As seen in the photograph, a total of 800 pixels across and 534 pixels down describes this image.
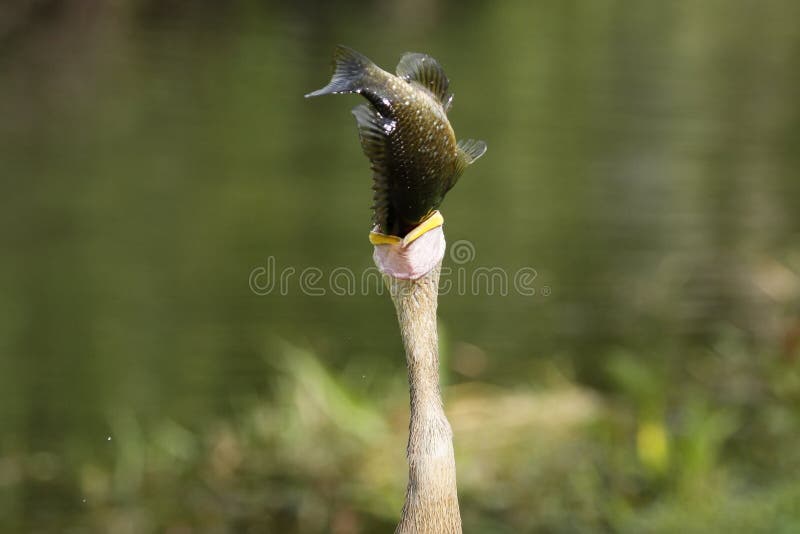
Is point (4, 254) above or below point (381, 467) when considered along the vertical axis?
below

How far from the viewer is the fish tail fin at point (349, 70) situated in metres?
2.03

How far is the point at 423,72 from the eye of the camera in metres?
2.21

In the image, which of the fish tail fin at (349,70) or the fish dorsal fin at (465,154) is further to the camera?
the fish dorsal fin at (465,154)

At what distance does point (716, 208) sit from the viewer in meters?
10.2

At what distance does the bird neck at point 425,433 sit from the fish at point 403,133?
0.70 ft

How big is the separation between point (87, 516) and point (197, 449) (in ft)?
1.95

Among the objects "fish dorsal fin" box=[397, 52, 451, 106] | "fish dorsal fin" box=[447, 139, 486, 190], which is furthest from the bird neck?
"fish dorsal fin" box=[397, 52, 451, 106]

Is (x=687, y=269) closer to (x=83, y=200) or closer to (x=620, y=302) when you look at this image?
(x=620, y=302)

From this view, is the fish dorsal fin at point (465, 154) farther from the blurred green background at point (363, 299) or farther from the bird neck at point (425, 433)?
the blurred green background at point (363, 299)

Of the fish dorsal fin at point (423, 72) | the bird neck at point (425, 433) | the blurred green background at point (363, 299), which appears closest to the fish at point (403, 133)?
the fish dorsal fin at point (423, 72)

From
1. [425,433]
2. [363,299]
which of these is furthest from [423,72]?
[363,299]

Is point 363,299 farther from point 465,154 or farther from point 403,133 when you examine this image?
point 403,133

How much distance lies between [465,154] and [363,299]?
19.1ft

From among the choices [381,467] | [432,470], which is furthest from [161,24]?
[432,470]
